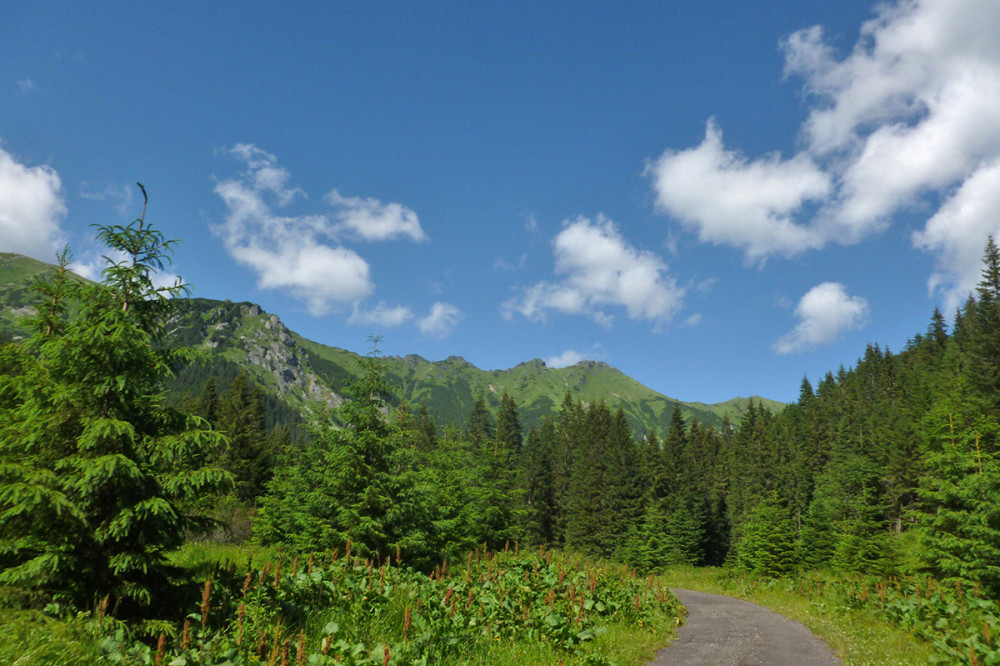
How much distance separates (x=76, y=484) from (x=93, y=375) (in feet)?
5.17

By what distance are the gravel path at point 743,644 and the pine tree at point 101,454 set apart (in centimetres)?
902

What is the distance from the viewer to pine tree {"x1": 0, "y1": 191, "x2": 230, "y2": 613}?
5848 millimetres

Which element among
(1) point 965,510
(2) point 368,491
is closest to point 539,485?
(1) point 965,510

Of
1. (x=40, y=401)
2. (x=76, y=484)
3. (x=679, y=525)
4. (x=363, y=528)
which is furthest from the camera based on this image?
(x=679, y=525)

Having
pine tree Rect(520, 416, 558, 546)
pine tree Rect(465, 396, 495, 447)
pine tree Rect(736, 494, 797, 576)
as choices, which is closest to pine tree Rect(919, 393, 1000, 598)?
pine tree Rect(736, 494, 797, 576)

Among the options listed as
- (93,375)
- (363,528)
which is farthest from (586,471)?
(93,375)

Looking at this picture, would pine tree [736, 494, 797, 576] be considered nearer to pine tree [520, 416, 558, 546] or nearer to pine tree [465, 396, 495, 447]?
pine tree [520, 416, 558, 546]

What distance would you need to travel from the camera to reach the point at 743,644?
37.8ft

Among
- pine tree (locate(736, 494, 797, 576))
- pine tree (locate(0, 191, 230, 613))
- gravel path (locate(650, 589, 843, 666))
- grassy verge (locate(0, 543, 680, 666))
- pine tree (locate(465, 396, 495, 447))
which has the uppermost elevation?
pine tree (locate(465, 396, 495, 447))

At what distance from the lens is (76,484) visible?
5.78 m

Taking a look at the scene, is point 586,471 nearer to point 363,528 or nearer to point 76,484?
point 363,528

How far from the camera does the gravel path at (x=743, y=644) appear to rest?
9969mm

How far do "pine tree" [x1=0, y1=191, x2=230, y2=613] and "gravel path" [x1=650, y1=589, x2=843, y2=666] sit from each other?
902 centimetres

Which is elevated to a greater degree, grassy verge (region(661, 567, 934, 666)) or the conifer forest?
the conifer forest
